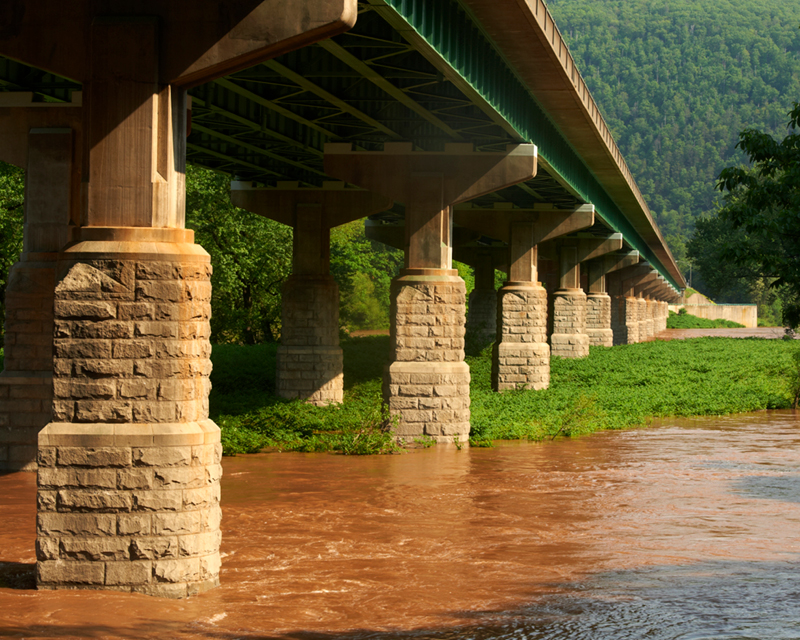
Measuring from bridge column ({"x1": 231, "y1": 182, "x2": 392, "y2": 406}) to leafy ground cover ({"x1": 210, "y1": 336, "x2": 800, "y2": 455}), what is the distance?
106 centimetres

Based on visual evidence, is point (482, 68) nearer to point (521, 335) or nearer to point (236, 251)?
point (521, 335)

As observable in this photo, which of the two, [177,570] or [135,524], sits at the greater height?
[135,524]

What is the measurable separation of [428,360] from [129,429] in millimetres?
12668

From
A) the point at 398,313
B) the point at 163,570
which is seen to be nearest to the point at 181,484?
the point at 163,570

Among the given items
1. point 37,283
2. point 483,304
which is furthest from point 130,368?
point 483,304

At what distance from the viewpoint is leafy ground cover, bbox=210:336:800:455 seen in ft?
72.9

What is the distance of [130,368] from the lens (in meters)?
9.85

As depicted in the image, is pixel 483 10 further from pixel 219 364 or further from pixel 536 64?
pixel 219 364

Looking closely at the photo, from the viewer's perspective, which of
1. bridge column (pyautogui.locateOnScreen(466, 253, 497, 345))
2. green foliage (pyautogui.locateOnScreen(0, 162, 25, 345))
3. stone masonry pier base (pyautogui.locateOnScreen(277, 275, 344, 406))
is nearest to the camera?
stone masonry pier base (pyautogui.locateOnScreen(277, 275, 344, 406))

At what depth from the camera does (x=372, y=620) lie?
9180mm

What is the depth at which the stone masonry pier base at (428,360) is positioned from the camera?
21.7 meters

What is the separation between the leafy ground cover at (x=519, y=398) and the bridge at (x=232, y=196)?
61.7 inches

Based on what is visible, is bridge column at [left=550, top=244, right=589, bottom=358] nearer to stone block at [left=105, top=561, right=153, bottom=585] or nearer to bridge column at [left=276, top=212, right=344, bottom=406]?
bridge column at [left=276, top=212, right=344, bottom=406]

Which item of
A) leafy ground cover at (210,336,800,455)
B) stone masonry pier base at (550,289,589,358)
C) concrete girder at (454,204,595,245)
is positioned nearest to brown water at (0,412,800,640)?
leafy ground cover at (210,336,800,455)
